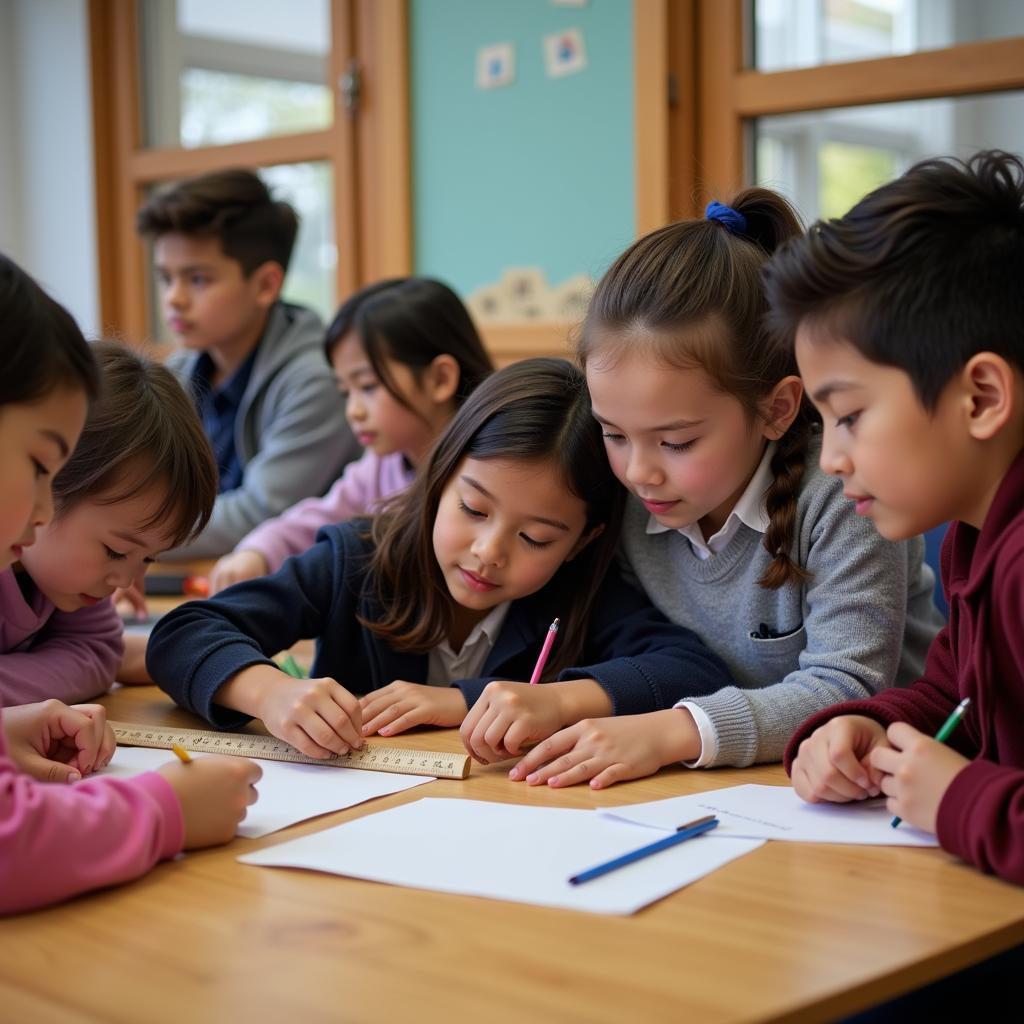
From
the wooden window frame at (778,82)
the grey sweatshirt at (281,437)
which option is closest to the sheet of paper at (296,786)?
the grey sweatshirt at (281,437)

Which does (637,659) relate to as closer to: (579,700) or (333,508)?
(579,700)

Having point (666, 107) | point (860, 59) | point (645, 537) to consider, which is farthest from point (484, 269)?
point (645, 537)

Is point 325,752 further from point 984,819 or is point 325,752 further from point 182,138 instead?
point 182,138

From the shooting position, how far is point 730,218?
147 centimetres

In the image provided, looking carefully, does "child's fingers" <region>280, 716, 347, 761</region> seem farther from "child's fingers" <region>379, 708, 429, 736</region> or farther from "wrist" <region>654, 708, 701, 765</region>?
"wrist" <region>654, 708, 701, 765</region>

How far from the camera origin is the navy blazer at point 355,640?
1.38 m

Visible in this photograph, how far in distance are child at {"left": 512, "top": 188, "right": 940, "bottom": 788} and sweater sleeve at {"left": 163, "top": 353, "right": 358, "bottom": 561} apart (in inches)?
65.1

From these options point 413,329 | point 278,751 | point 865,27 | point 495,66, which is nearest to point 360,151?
point 495,66

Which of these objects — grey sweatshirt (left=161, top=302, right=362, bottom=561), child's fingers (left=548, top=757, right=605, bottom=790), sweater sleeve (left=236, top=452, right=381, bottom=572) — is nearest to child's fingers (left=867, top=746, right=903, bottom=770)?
child's fingers (left=548, top=757, right=605, bottom=790)

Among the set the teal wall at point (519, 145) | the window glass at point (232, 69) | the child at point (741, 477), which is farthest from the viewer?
the window glass at point (232, 69)

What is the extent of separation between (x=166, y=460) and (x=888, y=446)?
2.49 ft

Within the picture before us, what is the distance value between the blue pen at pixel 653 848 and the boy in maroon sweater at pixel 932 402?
0.43ft

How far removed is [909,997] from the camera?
1049 millimetres

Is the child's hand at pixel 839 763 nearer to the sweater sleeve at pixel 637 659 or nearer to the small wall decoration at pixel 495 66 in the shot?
the sweater sleeve at pixel 637 659
